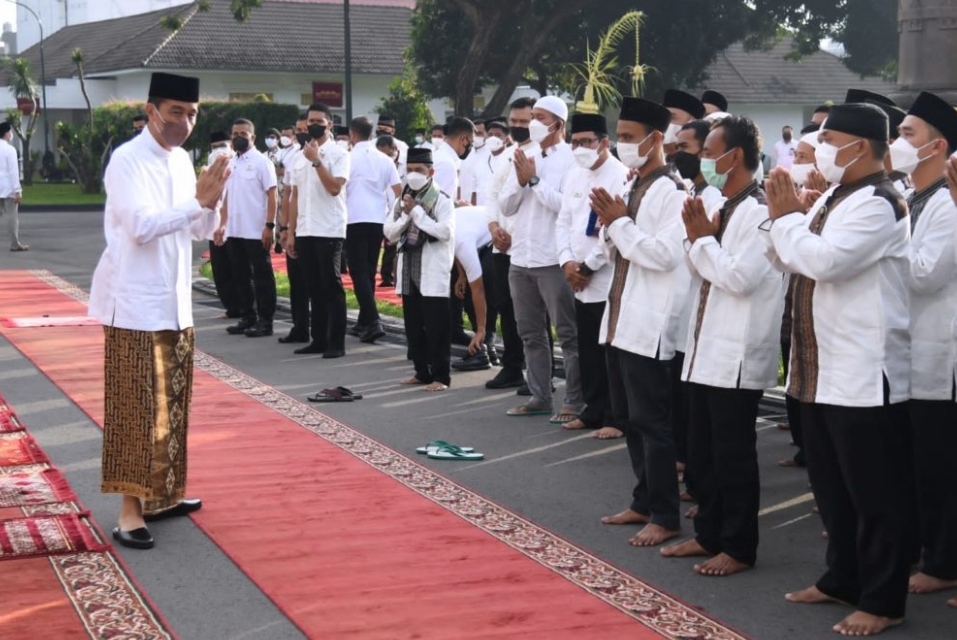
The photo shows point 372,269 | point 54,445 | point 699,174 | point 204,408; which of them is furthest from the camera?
point 372,269

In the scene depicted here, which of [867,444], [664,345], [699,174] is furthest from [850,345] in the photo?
[699,174]

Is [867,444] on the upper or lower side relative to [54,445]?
upper

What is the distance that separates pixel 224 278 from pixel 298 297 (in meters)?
2.23

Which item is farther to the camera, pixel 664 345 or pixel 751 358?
pixel 664 345

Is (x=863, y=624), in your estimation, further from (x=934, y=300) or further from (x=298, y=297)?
(x=298, y=297)

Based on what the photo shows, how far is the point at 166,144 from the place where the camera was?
6793 millimetres

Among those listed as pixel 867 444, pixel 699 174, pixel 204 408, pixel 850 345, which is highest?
pixel 699 174

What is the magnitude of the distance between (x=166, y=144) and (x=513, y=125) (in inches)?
178

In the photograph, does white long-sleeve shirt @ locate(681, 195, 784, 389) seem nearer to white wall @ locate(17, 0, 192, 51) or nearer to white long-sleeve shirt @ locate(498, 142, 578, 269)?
white long-sleeve shirt @ locate(498, 142, 578, 269)

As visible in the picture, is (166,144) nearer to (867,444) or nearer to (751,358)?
(751,358)

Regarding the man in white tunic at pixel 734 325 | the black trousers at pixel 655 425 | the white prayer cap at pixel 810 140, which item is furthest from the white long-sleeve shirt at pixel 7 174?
the man in white tunic at pixel 734 325

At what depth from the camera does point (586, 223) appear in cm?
873

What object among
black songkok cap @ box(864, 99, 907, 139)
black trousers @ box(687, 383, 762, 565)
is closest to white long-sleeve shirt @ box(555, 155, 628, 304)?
black songkok cap @ box(864, 99, 907, 139)

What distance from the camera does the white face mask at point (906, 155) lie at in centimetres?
584
